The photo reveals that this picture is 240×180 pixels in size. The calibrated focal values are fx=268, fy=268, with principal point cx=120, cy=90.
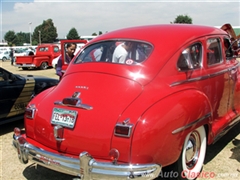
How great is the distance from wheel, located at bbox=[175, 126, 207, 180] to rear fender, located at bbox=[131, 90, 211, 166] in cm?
25

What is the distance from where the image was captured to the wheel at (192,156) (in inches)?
118

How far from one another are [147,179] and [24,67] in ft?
58.9

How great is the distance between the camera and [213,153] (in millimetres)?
4098

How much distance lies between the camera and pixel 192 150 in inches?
128

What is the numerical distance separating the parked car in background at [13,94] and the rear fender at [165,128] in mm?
3419

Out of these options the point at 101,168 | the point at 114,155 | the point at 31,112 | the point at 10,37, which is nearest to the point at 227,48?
the point at 114,155

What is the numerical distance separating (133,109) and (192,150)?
107 cm

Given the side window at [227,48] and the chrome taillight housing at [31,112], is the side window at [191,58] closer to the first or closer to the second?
the side window at [227,48]

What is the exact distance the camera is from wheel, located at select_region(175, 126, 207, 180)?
299 cm

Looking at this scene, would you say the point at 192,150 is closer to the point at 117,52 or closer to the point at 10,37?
the point at 117,52

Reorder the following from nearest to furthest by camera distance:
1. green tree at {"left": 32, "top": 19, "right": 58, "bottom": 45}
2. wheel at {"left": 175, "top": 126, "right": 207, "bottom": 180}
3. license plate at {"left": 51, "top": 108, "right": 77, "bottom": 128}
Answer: license plate at {"left": 51, "top": 108, "right": 77, "bottom": 128} < wheel at {"left": 175, "top": 126, "right": 207, "bottom": 180} < green tree at {"left": 32, "top": 19, "right": 58, "bottom": 45}

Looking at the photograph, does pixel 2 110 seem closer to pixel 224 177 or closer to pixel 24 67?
pixel 224 177

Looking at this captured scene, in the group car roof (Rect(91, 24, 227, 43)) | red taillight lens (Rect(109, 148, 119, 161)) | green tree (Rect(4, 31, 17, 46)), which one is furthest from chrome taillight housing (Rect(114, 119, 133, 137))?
green tree (Rect(4, 31, 17, 46))

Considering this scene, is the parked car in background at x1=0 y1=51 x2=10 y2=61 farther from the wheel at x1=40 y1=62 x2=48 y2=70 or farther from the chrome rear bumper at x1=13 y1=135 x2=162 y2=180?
the chrome rear bumper at x1=13 y1=135 x2=162 y2=180
